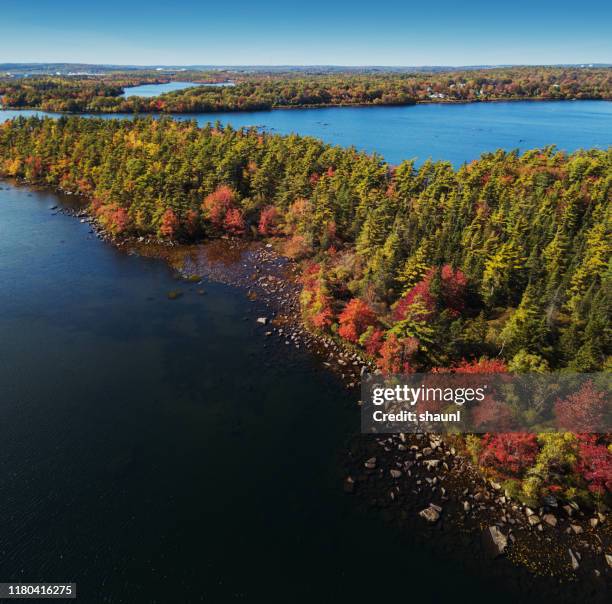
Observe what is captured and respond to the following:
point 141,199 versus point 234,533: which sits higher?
point 141,199

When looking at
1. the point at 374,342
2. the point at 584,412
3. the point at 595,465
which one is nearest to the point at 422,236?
the point at 374,342

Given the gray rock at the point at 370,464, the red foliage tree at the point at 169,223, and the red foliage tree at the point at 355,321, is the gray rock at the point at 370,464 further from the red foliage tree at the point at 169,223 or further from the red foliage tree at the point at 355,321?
the red foliage tree at the point at 169,223

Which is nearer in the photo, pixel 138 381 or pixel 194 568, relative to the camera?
pixel 194 568

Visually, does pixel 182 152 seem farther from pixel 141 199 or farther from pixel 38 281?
pixel 38 281

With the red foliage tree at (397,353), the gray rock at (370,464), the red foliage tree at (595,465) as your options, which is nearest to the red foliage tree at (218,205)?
the red foliage tree at (397,353)

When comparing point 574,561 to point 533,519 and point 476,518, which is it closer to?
point 533,519

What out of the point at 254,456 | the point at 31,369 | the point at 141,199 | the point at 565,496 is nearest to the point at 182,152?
the point at 141,199
